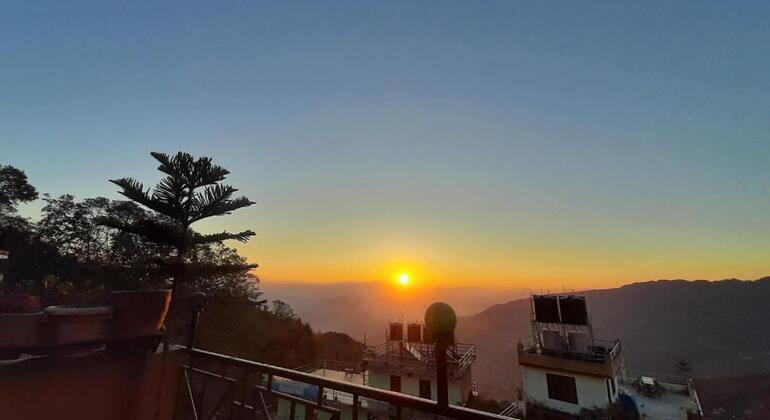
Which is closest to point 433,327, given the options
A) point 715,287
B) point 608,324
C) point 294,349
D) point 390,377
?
point 390,377

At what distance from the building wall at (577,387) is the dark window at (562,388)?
4.9 inches

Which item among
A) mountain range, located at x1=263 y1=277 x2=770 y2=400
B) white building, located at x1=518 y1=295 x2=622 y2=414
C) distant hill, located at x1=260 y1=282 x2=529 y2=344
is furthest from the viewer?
distant hill, located at x1=260 y1=282 x2=529 y2=344

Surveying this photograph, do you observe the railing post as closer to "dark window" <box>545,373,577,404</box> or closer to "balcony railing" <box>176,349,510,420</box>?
"balcony railing" <box>176,349,510,420</box>

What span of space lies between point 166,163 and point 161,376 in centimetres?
372

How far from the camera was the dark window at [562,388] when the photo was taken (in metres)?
14.7

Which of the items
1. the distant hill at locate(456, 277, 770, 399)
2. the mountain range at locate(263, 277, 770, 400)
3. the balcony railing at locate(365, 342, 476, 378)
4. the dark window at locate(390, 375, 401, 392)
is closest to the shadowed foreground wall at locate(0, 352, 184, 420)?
the balcony railing at locate(365, 342, 476, 378)

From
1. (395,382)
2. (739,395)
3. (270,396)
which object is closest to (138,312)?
(270,396)

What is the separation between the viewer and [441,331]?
1.47 meters

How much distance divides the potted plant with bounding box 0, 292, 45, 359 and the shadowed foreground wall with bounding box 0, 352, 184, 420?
137 millimetres

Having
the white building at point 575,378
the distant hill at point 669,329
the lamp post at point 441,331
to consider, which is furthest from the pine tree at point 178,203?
the distant hill at point 669,329

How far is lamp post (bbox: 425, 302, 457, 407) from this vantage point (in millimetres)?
1471

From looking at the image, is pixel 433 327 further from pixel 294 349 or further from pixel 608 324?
pixel 608 324

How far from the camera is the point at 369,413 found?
242 cm

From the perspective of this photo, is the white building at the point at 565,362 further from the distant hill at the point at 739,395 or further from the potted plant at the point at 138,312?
the distant hill at the point at 739,395
